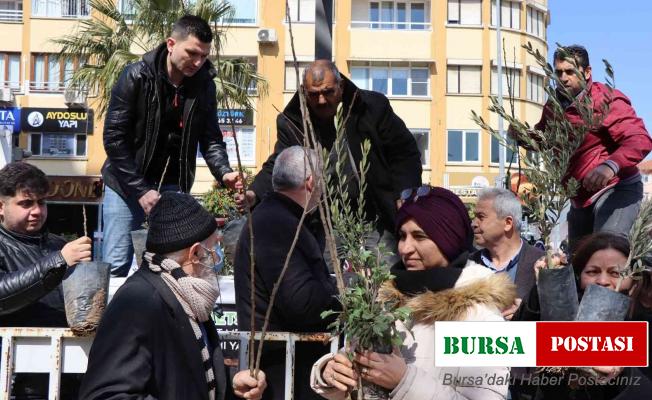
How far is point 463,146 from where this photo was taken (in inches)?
1684

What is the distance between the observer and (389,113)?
693cm

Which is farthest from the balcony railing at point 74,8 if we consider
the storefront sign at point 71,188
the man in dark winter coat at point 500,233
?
the man in dark winter coat at point 500,233

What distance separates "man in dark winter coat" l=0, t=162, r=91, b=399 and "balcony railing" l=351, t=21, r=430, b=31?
39432 mm

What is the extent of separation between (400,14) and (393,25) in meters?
0.70

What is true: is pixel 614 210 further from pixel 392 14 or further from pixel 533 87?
pixel 392 14

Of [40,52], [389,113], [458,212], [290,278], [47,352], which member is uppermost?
[40,52]

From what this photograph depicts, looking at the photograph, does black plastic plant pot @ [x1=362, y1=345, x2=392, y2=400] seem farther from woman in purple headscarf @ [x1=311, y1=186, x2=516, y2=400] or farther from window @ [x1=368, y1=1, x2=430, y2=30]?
window @ [x1=368, y1=1, x2=430, y2=30]

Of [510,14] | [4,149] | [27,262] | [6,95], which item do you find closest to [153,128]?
[27,262]

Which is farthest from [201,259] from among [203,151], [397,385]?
[203,151]

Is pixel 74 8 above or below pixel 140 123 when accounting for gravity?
above

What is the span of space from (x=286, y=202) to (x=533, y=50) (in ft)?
5.53

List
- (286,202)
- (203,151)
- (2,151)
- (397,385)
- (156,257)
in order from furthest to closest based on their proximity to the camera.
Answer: (2,151)
(203,151)
(286,202)
(156,257)
(397,385)

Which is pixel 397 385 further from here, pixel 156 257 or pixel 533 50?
pixel 533 50

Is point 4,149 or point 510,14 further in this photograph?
point 510,14
